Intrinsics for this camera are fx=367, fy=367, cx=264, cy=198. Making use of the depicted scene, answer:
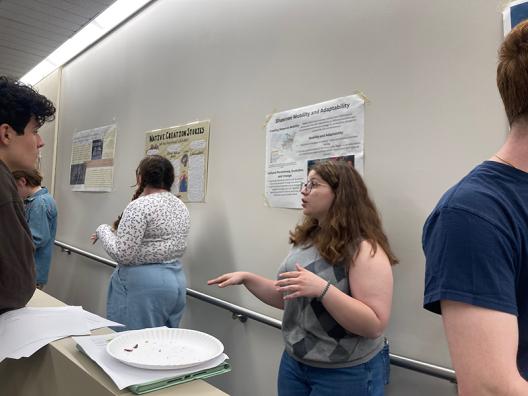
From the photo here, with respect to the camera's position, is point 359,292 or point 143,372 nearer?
point 143,372

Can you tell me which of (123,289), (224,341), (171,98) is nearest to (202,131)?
(171,98)

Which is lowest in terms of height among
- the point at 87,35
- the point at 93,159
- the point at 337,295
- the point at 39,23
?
the point at 337,295

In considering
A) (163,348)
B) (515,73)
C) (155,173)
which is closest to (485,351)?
(515,73)

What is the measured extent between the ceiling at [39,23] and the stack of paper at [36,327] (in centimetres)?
203

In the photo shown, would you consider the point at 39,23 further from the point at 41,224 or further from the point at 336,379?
the point at 336,379

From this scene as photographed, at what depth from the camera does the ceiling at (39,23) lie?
2.69m

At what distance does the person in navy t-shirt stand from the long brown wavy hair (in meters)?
0.61

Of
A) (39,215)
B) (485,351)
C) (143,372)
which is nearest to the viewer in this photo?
(485,351)

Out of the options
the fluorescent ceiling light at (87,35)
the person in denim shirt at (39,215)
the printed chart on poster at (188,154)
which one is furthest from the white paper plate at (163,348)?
the fluorescent ceiling light at (87,35)

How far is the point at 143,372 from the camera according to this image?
78cm

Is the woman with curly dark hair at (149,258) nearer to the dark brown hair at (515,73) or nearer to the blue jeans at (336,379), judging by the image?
the blue jeans at (336,379)

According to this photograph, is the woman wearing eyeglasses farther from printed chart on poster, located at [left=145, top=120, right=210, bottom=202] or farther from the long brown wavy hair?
printed chart on poster, located at [left=145, top=120, right=210, bottom=202]

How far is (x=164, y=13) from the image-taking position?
2689mm

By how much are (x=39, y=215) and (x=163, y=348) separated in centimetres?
232
